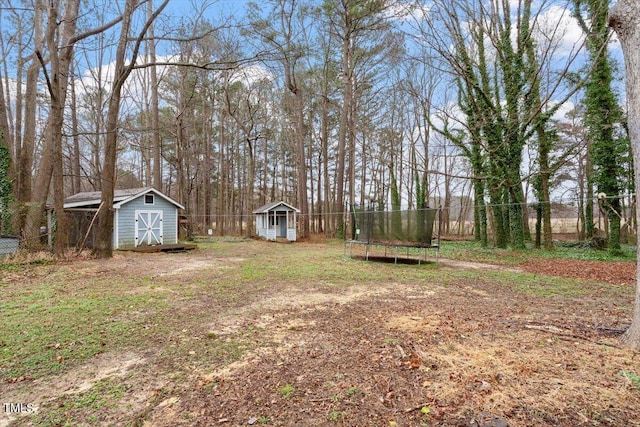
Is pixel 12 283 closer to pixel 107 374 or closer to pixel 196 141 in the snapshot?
pixel 107 374

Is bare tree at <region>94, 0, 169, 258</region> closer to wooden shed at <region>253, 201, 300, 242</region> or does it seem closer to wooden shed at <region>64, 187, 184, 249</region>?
wooden shed at <region>64, 187, 184, 249</region>

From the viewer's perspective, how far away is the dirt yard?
188 centimetres

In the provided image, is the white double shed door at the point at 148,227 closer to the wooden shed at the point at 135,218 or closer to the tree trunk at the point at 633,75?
the wooden shed at the point at 135,218

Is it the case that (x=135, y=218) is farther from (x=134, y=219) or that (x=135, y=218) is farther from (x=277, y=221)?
(x=277, y=221)

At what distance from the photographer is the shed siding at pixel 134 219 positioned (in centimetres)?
1208

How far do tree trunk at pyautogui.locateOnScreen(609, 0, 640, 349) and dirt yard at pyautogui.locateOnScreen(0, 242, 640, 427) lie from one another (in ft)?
0.73

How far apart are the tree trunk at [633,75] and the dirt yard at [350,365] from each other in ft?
0.73

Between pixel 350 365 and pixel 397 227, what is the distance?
24.1 feet

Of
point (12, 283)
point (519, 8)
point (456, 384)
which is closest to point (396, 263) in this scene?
point (456, 384)

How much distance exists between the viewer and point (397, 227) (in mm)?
9523

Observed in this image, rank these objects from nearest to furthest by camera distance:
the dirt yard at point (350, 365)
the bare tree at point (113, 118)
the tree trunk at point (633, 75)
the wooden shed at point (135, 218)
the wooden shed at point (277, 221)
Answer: the dirt yard at point (350, 365)
the tree trunk at point (633, 75)
the bare tree at point (113, 118)
the wooden shed at point (135, 218)
the wooden shed at point (277, 221)

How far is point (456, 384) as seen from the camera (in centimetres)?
217

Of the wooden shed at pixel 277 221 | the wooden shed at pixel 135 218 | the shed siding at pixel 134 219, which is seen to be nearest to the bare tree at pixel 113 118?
the wooden shed at pixel 135 218

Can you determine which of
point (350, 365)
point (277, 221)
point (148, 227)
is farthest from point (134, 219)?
point (350, 365)
